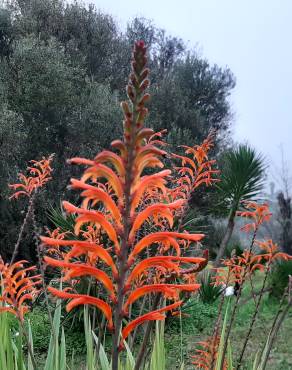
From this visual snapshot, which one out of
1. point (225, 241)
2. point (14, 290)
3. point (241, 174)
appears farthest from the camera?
point (241, 174)

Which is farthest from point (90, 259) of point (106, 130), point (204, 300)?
point (106, 130)

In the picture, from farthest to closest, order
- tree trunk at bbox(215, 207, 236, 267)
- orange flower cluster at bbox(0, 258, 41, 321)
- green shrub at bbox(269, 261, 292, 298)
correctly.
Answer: green shrub at bbox(269, 261, 292, 298), tree trunk at bbox(215, 207, 236, 267), orange flower cluster at bbox(0, 258, 41, 321)

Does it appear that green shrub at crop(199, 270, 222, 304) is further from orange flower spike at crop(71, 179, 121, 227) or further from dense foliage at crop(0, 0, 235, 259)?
orange flower spike at crop(71, 179, 121, 227)

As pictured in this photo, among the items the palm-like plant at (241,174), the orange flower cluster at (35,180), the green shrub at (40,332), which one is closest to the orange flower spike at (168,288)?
the orange flower cluster at (35,180)

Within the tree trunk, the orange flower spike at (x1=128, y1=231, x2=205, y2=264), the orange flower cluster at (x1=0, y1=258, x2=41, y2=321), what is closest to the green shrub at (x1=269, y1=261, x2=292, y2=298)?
the tree trunk

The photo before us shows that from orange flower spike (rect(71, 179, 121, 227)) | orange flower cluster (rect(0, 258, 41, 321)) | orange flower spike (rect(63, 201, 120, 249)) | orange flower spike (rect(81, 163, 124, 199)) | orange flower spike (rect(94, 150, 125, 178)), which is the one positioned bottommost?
orange flower cluster (rect(0, 258, 41, 321))

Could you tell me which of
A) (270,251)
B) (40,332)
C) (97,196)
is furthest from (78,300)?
(40,332)

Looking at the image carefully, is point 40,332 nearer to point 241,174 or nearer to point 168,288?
point 241,174

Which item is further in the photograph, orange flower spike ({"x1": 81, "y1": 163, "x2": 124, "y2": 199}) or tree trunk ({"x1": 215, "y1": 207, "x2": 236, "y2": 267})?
tree trunk ({"x1": 215, "y1": 207, "x2": 236, "y2": 267})

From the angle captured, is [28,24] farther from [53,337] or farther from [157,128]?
[53,337]

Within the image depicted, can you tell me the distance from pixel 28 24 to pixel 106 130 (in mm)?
4511

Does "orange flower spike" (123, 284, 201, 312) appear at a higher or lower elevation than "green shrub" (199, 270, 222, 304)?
higher

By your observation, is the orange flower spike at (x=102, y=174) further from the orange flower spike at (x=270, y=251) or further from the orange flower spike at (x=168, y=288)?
the orange flower spike at (x=270, y=251)

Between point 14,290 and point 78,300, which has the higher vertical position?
point 78,300
